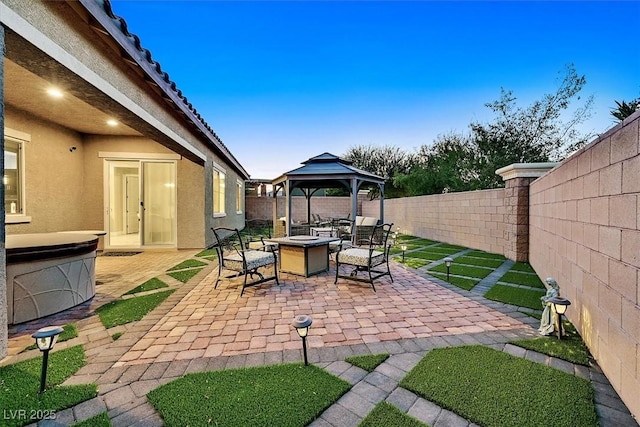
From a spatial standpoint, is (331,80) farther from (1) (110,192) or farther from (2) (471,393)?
(2) (471,393)

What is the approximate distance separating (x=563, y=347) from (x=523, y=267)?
12.9 ft

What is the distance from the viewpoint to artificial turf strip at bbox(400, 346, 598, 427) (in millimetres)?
1706

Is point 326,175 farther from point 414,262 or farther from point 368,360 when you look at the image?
point 368,360

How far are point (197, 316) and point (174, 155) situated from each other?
611 centimetres

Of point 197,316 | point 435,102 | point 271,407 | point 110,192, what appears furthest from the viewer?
point 435,102

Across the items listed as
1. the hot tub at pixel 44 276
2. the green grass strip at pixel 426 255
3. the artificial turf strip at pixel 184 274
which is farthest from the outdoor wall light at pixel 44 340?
the green grass strip at pixel 426 255

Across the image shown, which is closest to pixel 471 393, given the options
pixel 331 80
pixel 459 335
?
pixel 459 335

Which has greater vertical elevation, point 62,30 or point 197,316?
point 62,30

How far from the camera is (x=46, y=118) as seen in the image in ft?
19.7

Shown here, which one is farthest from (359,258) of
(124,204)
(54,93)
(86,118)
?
(124,204)

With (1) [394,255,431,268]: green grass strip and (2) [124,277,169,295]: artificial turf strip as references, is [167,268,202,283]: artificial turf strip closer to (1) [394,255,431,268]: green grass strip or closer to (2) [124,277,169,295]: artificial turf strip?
(2) [124,277,169,295]: artificial turf strip

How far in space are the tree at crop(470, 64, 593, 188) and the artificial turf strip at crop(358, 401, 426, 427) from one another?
13.7 metres

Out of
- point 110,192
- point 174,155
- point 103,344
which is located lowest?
point 103,344

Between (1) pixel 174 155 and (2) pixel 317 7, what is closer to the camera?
(2) pixel 317 7
